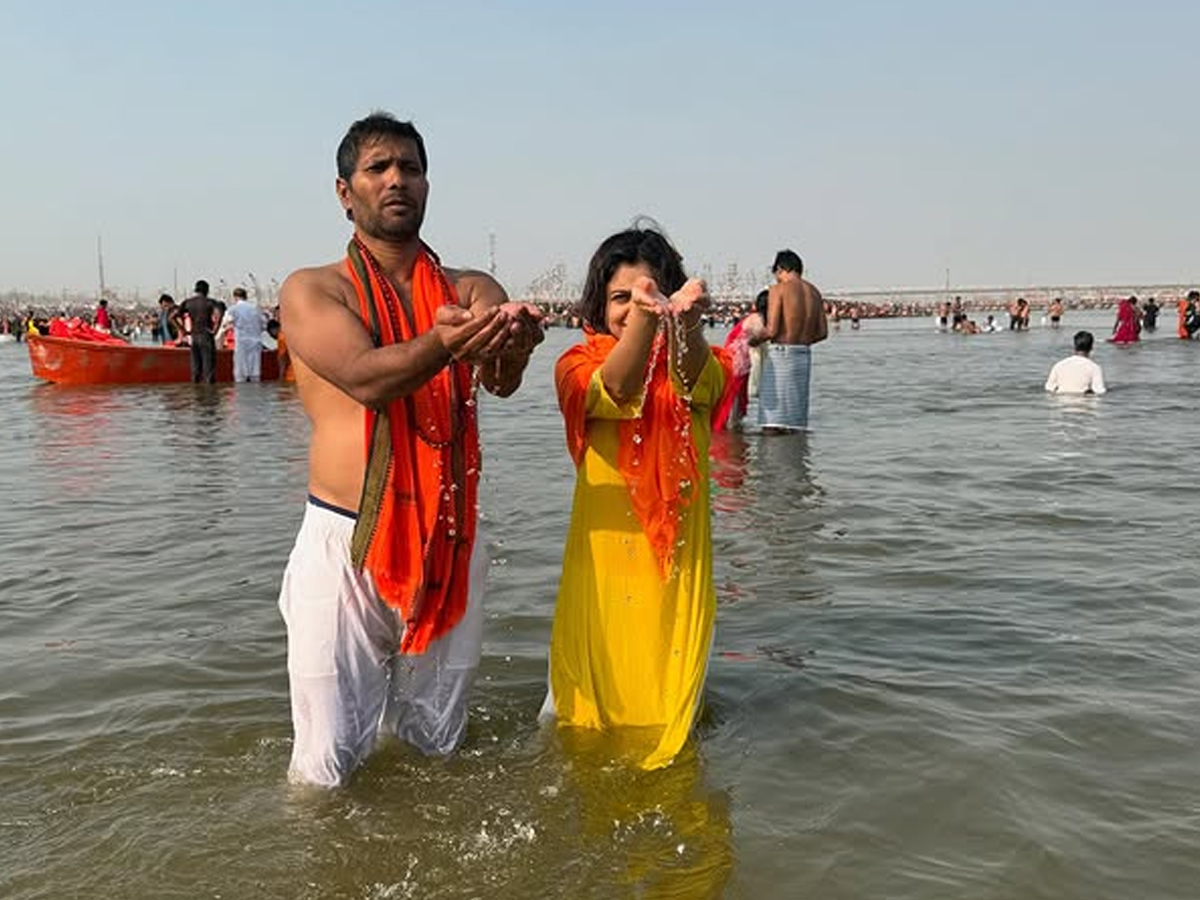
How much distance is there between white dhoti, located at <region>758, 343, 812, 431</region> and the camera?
10.9 m

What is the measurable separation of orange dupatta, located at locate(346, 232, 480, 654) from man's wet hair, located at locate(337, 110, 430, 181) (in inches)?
8.4

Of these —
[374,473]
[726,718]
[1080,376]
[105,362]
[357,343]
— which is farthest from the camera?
[105,362]

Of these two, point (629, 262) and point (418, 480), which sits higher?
point (629, 262)

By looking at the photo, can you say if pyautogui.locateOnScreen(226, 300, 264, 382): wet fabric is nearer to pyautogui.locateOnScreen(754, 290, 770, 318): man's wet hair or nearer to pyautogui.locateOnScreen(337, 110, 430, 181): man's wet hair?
pyautogui.locateOnScreen(754, 290, 770, 318): man's wet hair

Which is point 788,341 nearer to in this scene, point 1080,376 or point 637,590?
point 1080,376

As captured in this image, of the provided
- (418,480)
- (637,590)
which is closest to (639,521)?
(637,590)

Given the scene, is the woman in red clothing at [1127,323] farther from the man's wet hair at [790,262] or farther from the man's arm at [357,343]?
the man's arm at [357,343]

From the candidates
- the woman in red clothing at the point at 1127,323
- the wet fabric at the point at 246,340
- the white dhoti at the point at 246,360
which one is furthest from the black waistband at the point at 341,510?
the woman in red clothing at the point at 1127,323

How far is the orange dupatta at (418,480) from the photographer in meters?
2.80

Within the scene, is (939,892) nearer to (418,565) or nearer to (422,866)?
(422,866)

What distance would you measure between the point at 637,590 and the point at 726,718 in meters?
0.86

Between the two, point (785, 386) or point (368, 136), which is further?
point (785, 386)

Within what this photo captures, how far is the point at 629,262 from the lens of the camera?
3117 mm

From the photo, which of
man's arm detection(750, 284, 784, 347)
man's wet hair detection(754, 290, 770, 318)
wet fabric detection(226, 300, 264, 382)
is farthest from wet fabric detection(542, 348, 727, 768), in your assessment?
wet fabric detection(226, 300, 264, 382)
